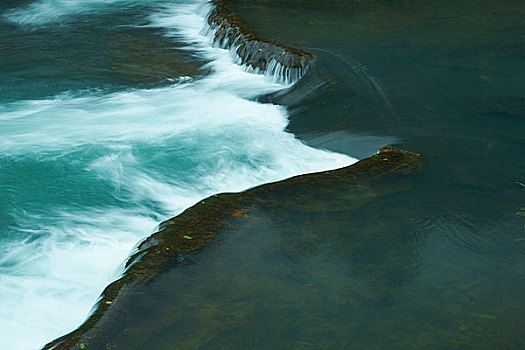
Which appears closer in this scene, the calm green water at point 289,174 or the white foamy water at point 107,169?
the calm green water at point 289,174

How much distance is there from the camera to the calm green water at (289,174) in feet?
13.1

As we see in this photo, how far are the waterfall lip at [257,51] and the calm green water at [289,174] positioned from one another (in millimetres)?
235

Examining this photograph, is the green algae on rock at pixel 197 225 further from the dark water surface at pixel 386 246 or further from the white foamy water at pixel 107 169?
the white foamy water at pixel 107 169

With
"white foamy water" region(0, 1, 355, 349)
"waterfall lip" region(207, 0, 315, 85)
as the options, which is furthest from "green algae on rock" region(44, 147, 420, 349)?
"waterfall lip" region(207, 0, 315, 85)

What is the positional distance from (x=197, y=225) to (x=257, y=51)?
17.6 feet

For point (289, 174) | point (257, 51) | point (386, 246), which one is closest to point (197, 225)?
point (386, 246)

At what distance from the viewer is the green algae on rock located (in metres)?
3.77

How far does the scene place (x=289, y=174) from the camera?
6.52m

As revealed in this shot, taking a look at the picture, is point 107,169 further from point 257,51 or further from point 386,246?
point 257,51

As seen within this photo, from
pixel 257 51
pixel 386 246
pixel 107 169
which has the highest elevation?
pixel 257 51

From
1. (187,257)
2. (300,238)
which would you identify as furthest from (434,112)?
(187,257)

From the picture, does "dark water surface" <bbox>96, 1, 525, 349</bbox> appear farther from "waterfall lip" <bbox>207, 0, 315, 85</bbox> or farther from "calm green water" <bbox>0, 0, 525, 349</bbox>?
"waterfall lip" <bbox>207, 0, 315, 85</bbox>

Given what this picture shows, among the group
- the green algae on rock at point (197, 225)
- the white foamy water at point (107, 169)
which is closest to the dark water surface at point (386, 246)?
the green algae on rock at point (197, 225)

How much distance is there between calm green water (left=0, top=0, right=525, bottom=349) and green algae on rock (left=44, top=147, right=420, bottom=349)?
0.09m
